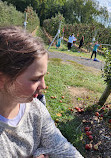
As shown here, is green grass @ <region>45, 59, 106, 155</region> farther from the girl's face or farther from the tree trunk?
the girl's face

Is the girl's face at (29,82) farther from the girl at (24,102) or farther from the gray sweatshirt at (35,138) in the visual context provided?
the gray sweatshirt at (35,138)

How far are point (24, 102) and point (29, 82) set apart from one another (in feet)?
0.55

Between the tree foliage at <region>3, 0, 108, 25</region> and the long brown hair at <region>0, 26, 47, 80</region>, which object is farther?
the tree foliage at <region>3, 0, 108, 25</region>

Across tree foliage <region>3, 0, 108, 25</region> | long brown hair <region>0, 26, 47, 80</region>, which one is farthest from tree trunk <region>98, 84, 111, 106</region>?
tree foliage <region>3, 0, 108, 25</region>

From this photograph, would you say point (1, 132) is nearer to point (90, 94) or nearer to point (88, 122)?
point (88, 122)

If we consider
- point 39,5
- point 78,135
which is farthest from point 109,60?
A: point 39,5

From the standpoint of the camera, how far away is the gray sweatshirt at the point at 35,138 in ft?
3.23

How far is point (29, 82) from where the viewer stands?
0.86 metres

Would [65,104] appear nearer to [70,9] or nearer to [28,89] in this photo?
[28,89]

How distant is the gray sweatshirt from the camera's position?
0.99 m

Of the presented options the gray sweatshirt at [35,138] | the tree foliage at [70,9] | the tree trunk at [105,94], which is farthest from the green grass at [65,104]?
the tree foliage at [70,9]

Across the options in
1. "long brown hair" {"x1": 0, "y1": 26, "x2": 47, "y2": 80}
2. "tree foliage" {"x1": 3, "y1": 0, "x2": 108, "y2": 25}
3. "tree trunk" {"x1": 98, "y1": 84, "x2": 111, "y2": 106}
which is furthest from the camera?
"tree foliage" {"x1": 3, "y1": 0, "x2": 108, "y2": 25}

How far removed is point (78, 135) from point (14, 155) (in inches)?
69.5

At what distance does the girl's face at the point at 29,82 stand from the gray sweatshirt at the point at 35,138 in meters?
0.23
